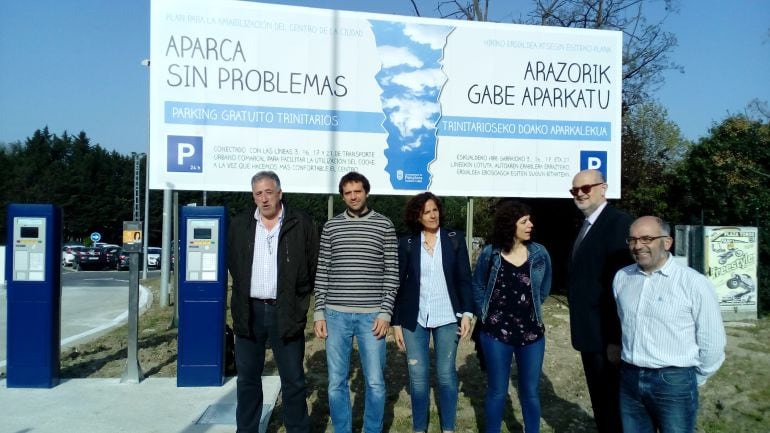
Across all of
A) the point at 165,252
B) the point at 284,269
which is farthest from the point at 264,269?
the point at 165,252

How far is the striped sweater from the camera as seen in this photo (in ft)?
13.2

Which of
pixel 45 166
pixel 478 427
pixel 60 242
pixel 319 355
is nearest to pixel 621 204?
pixel 319 355

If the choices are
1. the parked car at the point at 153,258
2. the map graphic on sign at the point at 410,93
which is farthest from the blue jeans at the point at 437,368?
the parked car at the point at 153,258

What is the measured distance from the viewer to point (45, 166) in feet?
A: 179

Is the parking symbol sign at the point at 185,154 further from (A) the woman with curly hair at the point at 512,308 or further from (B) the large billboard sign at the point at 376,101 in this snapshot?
(A) the woman with curly hair at the point at 512,308

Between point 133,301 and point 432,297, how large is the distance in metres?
3.33

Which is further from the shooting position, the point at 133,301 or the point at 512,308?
the point at 133,301

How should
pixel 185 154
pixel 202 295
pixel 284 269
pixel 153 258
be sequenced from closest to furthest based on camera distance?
pixel 284 269 → pixel 202 295 → pixel 185 154 → pixel 153 258

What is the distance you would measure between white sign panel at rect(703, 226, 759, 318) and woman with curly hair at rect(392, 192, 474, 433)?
27.8ft

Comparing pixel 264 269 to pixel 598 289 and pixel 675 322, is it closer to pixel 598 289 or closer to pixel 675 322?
pixel 598 289

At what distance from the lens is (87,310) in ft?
43.1

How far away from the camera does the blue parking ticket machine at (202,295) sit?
5.89 meters

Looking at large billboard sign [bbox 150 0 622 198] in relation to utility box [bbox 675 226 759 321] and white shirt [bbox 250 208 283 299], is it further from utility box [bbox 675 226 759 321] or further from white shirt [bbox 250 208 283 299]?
utility box [bbox 675 226 759 321]

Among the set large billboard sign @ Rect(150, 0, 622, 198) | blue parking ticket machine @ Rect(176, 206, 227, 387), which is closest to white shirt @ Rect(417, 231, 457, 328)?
blue parking ticket machine @ Rect(176, 206, 227, 387)
